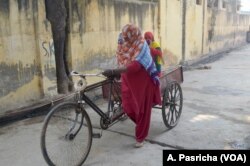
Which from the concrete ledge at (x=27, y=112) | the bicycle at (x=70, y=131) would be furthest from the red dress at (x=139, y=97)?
the concrete ledge at (x=27, y=112)

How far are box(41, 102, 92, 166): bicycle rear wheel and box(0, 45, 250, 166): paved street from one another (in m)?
0.22

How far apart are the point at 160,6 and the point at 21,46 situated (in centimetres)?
571

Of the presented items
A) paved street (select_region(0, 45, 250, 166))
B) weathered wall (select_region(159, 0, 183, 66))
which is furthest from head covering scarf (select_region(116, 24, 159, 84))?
weathered wall (select_region(159, 0, 183, 66))

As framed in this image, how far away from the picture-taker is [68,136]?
358cm

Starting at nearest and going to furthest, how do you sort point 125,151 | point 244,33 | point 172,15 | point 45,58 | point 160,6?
point 125,151
point 45,58
point 160,6
point 172,15
point 244,33

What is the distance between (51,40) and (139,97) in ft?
8.81

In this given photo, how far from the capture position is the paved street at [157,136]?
3.95 metres

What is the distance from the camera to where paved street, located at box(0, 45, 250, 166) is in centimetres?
395

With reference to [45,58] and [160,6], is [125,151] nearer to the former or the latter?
[45,58]

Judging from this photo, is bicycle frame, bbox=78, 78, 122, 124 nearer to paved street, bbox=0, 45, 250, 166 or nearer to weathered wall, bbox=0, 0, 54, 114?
paved street, bbox=0, 45, 250, 166

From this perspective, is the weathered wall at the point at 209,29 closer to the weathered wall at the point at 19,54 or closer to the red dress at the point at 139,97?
the weathered wall at the point at 19,54

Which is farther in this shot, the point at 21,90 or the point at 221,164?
the point at 21,90

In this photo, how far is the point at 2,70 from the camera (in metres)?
5.33

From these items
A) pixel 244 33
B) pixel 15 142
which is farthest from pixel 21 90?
pixel 244 33
